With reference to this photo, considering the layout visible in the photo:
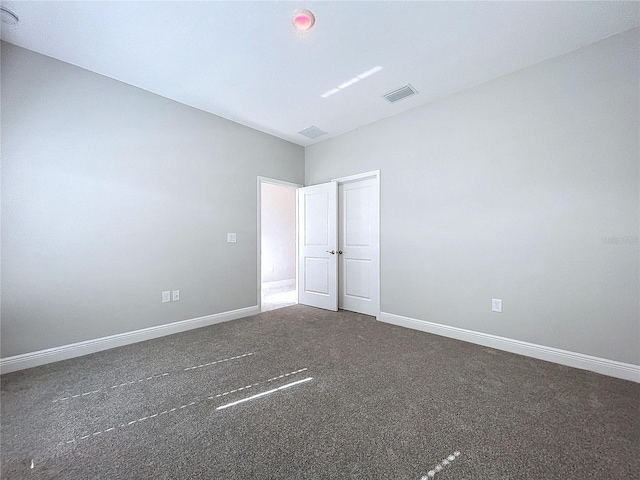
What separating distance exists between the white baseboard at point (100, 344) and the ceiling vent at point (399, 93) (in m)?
3.39

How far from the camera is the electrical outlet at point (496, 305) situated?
2.68 meters

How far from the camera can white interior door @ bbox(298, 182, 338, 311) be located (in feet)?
13.5

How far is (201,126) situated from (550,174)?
12.7 ft

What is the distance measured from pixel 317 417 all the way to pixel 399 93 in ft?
10.5

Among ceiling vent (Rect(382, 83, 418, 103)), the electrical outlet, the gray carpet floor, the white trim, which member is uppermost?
ceiling vent (Rect(382, 83, 418, 103))

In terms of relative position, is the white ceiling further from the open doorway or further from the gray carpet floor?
the open doorway

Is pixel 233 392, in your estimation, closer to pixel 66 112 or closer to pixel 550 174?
pixel 66 112

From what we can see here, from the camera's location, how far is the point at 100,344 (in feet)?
Answer: 8.56

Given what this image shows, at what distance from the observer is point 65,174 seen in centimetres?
244

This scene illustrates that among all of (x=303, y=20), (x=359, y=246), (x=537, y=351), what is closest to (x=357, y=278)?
(x=359, y=246)

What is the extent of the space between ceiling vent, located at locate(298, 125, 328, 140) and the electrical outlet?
3152 mm

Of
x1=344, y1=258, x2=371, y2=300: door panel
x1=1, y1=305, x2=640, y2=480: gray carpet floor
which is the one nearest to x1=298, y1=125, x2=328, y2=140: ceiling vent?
x1=344, y1=258, x2=371, y2=300: door panel

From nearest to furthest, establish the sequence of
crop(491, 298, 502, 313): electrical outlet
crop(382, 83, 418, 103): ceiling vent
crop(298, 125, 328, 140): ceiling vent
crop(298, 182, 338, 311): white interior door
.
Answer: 1. crop(491, 298, 502, 313): electrical outlet
2. crop(382, 83, 418, 103): ceiling vent
3. crop(298, 125, 328, 140): ceiling vent
4. crop(298, 182, 338, 311): white interior door

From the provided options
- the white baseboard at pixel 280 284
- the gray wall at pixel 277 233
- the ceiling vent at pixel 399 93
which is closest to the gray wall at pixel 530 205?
the ceiling vent at pixel 399 93
